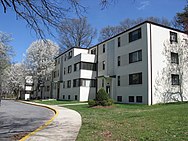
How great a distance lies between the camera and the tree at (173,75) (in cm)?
2258

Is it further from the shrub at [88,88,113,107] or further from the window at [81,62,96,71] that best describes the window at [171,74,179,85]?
the window at [81,62,96,71]

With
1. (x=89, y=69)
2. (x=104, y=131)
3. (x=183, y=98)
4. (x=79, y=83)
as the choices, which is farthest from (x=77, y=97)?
(x=104, y=131)

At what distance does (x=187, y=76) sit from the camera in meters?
24.7

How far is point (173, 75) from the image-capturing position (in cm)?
2372

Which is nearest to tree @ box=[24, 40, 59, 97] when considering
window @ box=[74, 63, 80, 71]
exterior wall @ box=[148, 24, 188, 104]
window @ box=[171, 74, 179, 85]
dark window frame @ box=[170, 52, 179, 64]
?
window @ box=[74, 63, 80, 71]

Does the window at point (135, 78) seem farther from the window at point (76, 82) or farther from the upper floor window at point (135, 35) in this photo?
the window at point (76, 82)

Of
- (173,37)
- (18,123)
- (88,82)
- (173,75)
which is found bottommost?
(18,123)

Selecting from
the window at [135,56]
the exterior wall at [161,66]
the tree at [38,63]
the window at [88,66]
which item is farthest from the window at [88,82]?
the exterior wall at [161,66]

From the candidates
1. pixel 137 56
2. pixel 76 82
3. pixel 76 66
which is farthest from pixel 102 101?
pixel 76 66

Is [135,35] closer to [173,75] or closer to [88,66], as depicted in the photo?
[173,75]

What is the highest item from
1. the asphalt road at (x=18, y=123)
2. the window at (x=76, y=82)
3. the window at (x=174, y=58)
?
the window at (x=174, y=58)

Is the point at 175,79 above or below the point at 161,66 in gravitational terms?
below

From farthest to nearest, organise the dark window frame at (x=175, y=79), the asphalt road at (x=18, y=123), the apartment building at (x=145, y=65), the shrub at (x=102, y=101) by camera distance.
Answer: the dark window frame at (x=175, y=79)
the apartment building at (x=145, y=65)
the shrub at (x=102, y=101)
the asphalt road at (x=18, y=123)

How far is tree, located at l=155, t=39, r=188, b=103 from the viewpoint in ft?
74.1
